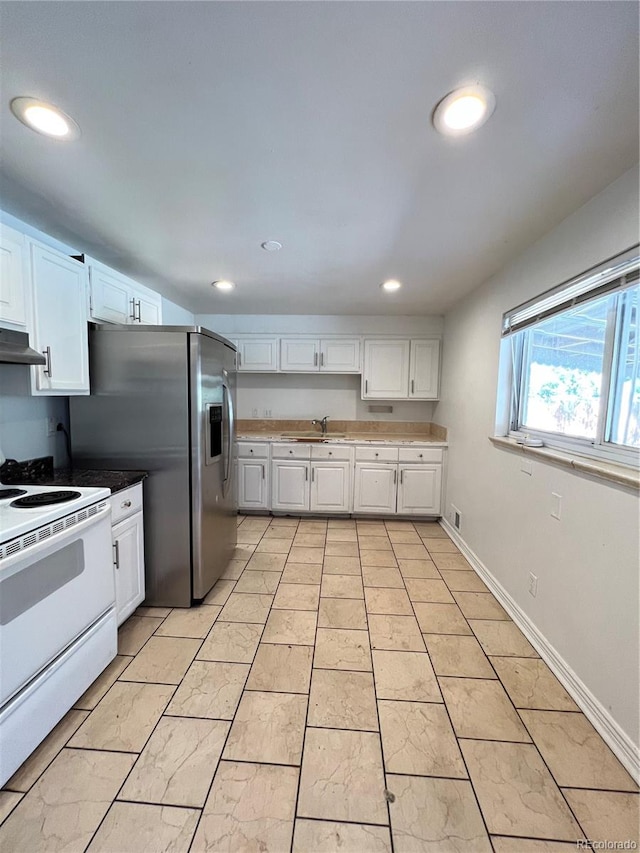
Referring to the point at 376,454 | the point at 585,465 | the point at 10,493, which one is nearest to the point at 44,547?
the point at 10,493

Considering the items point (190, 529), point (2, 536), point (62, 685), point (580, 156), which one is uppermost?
point (580, 156)

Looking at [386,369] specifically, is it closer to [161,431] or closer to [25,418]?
[161,431]

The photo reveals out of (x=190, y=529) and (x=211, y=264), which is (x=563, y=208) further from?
(x=190, y=529)

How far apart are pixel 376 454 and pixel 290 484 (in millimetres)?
1036

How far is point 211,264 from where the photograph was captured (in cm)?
250

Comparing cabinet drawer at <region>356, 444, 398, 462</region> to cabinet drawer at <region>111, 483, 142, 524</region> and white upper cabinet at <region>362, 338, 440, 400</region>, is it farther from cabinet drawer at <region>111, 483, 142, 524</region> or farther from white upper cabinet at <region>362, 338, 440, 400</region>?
cabinet drawer at <region>111, 483, 142, 524</region>

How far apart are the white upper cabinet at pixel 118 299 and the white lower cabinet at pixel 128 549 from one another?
1.17 meters

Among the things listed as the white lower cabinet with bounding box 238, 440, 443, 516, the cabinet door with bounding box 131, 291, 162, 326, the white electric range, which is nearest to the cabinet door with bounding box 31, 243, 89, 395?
A: the cabinet door with bounding box 131, 291, 162, 326

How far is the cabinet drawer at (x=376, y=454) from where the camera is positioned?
3656mm

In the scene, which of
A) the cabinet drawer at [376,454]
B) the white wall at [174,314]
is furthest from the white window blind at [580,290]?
the white wall at [174,314]

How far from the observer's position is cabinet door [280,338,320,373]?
12.9ft

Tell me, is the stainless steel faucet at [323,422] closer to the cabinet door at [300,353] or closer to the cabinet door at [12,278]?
the cabinet door at [300,353]

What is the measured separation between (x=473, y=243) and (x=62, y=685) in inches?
123

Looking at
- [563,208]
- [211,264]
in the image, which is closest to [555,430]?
[563,208]
